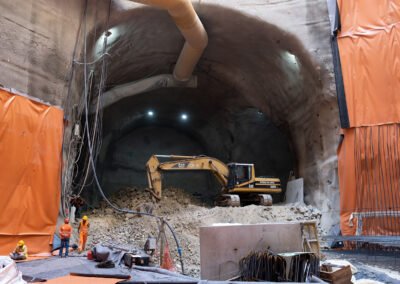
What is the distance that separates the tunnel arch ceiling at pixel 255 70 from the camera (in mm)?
12594

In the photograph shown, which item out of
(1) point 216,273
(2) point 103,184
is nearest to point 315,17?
(1) point 216,273

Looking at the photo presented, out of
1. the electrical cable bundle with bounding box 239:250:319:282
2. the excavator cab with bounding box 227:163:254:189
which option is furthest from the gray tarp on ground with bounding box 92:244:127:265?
the excavator cab with bounding box 227:163:254:189

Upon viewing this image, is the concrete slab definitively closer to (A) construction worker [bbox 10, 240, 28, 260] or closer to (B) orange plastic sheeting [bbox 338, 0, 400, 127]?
(A) construction worker [bbox 10, 240, 28, 260]

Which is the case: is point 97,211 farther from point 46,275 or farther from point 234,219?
point 46,275

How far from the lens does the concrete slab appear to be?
4934 millimetres

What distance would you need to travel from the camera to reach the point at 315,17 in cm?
1309

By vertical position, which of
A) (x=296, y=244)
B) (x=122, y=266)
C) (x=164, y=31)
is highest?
(x=164, y=31)

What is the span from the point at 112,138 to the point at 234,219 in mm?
10969

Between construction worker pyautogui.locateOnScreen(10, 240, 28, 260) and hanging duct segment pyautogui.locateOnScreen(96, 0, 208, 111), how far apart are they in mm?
7666

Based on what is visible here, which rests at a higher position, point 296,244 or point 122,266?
point 296,244

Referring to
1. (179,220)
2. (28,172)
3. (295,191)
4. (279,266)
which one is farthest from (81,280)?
(295,191)

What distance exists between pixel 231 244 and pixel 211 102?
14.8 m

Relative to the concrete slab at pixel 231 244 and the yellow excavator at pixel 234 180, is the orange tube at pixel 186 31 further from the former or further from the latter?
the concrete slab at pixel 231 244

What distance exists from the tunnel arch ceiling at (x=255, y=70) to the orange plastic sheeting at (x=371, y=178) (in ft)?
3.86
